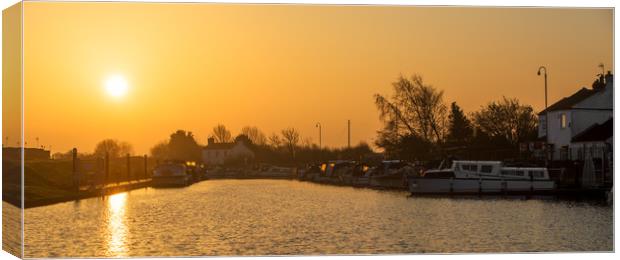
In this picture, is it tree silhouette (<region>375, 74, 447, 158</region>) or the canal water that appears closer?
the canal water

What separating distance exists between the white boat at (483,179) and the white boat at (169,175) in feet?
99.9

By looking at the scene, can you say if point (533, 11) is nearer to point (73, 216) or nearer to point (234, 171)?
point (73, 216)

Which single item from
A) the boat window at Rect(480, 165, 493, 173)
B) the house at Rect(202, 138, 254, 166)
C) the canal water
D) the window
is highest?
the window

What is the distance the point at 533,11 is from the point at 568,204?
22.2 m

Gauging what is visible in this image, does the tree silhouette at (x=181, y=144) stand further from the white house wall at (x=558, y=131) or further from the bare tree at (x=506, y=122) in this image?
the bare tree at (x=506, y=122)

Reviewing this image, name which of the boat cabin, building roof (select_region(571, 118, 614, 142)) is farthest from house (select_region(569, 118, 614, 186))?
the boat cabin

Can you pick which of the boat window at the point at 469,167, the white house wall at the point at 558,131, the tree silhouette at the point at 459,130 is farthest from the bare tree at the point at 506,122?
the white house wall at the point at 558,131

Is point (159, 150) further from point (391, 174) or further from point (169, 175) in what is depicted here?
point (169, 175)

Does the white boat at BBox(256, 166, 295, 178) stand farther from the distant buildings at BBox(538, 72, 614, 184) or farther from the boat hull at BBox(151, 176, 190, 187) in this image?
the distant buildings at BBox(538, 72, 614, 184)

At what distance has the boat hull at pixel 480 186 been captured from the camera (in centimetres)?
4785

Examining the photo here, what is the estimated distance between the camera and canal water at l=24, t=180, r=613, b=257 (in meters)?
25.6

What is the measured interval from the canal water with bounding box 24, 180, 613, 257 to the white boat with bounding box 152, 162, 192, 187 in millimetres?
26926

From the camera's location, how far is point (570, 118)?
41000 mm

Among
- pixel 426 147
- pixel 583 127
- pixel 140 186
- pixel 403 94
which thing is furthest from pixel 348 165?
pixel 583 127
